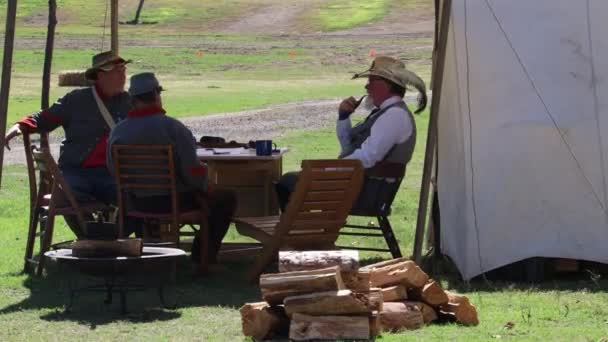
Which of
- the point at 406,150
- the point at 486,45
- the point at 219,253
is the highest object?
the point at 486,45

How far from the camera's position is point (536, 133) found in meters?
9.05

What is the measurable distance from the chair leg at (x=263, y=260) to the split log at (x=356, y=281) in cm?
188

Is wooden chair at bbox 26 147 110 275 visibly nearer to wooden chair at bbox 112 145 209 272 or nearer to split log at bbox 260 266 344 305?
wooden chair at bbox 112 145 209 272

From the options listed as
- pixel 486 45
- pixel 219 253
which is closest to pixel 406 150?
pixel 486 45

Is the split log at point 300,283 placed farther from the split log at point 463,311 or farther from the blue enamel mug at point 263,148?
the blue enamel mug at point 263,148

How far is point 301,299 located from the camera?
6828 millimetres

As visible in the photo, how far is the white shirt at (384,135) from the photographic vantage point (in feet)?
30.7

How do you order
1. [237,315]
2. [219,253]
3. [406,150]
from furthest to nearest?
[219,253], [406,150], [237,315]

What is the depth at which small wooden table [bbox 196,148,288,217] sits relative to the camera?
10117 millimetres

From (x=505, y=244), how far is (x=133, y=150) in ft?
8.05

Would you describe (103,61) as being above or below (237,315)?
above

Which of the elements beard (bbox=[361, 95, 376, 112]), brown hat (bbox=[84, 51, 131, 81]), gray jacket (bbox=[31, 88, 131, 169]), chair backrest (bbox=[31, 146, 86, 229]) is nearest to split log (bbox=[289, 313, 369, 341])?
chair backrest (bbox=[31, 146, 86, 229])

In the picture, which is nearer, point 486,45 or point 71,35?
point 486,45

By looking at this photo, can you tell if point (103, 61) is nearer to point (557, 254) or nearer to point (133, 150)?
point (133, 150)
